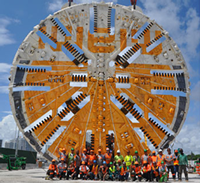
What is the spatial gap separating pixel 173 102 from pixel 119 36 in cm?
634

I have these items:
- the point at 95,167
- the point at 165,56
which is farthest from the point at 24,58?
the point at 165,56

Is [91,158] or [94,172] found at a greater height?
[91,158]

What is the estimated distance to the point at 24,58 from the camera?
17.2 meters

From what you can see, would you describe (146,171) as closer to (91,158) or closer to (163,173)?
(163,173)

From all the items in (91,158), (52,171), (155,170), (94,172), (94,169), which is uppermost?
(91,158)

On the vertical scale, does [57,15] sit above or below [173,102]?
above

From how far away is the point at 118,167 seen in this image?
551 inches

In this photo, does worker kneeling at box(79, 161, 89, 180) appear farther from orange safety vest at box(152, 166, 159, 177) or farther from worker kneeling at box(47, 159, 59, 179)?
orange safety vest at box(152, 166, 159, 177)

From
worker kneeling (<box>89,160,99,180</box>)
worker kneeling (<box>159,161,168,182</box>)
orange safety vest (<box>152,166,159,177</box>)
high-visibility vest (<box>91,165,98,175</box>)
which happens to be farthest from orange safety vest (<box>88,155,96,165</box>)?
worker kneeling (<box>159,161,168,182</box>)

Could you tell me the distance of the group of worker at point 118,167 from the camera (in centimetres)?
1355

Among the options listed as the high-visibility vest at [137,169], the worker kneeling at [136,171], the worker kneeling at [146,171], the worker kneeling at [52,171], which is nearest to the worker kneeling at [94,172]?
the worker kneeling at [52,171]

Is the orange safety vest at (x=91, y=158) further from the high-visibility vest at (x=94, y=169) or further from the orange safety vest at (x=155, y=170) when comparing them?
the orange safety vest at (x=155, y=170)

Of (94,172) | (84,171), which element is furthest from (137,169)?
(84,171)

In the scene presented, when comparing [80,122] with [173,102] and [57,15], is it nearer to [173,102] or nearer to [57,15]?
[173,102]
